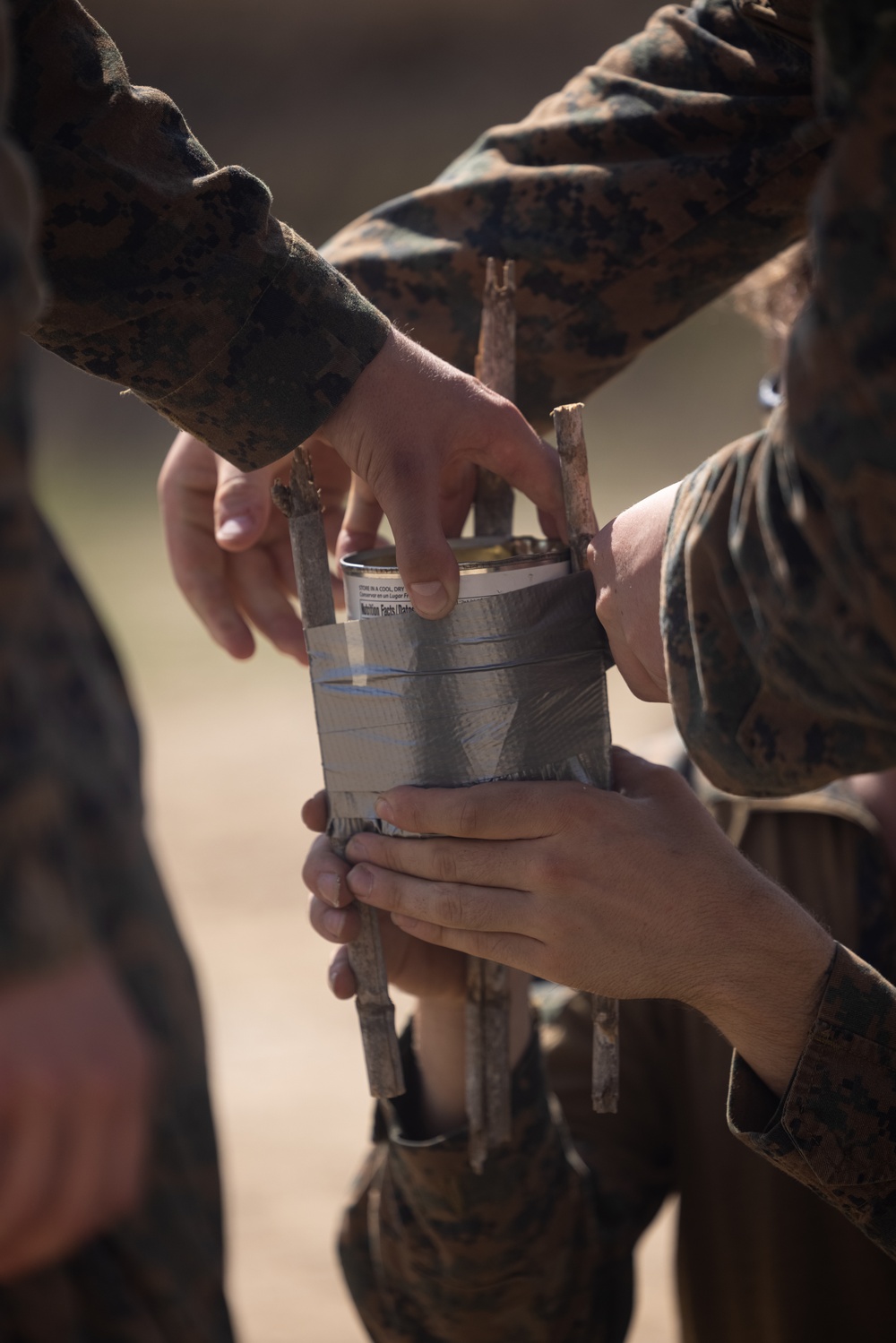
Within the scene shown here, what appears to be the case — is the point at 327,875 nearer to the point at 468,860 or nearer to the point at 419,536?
the point at 468,860

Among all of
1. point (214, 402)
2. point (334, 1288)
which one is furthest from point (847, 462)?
point (334, 1288)

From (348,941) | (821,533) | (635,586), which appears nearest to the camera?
(821,533)

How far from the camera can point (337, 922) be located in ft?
4.74

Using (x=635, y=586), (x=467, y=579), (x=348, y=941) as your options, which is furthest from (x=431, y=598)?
(x=348, y=941)

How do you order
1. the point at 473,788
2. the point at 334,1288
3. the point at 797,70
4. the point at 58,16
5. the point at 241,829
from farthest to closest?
the point at 241,829 → the point at 334,1288 → the point at 797,70 → the point at 58,16 → the point at 473,788

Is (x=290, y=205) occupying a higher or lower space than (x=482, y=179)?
higher

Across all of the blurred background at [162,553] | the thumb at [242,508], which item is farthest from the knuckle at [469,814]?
the blurred background at [162,553]

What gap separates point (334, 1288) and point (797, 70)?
301cm

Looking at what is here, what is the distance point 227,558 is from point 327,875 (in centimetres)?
69

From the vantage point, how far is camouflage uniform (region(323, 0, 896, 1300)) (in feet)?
2.89

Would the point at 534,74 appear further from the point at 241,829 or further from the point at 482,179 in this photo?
the point at 482,179

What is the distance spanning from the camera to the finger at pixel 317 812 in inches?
58.7

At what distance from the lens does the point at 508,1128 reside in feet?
5.34

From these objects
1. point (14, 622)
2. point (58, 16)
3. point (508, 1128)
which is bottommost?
point (508, 1128)
